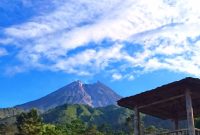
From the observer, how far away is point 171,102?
64.5 ft

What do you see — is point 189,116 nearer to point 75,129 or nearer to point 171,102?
point 171,102

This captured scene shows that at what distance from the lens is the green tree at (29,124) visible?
77.0m

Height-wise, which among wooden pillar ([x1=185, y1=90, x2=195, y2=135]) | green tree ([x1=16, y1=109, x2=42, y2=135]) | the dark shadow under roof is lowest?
wooden pillar ([x1=185, y1=90, x2=195, y2=135])

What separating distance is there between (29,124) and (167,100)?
6422cm

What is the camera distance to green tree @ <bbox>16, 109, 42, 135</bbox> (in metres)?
77.0

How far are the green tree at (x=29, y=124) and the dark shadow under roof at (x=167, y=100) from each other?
58.0 meters

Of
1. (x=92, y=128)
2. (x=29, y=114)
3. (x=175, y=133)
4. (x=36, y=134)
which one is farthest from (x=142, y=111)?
(x=92, y=128)

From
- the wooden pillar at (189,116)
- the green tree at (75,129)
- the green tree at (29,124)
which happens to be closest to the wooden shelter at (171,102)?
the wooden pillar at (189,116)

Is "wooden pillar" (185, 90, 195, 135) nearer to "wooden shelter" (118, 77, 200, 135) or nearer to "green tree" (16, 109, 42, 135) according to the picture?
"wooden shelter" (118, 77, 200, 135)

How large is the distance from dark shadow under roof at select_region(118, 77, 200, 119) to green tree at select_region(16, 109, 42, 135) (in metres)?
58.0

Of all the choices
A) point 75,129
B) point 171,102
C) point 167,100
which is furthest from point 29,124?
point 167,100

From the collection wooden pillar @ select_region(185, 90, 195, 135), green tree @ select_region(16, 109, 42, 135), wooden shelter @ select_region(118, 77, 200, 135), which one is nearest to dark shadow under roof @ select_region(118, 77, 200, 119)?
wooden shelter @ select_region(118, 77, 200, 135)

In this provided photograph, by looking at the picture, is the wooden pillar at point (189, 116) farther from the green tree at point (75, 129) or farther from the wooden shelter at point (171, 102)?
the green tree at point (75, 129)

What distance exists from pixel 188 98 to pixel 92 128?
85.9 meters
